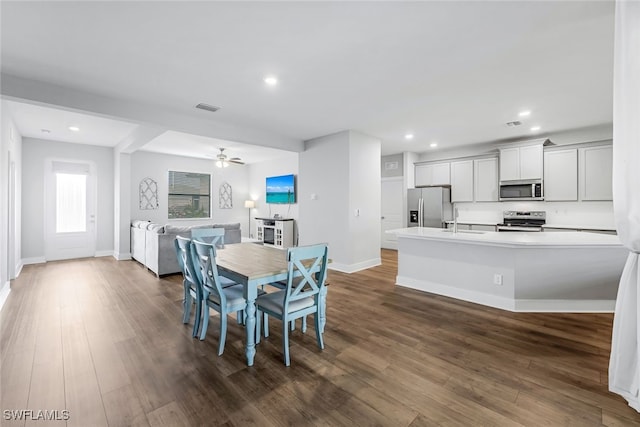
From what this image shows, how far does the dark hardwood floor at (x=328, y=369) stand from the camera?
1.68m

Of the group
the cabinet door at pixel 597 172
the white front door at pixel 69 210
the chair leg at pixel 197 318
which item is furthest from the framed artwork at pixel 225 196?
the cabinet door at pixel 597 172

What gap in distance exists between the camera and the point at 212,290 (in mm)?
2432

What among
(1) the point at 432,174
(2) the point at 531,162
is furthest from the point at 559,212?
(1) the point at 432,174

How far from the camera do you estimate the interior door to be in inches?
288

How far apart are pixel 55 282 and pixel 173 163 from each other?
416 centimetres

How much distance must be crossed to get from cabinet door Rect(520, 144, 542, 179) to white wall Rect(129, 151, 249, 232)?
7647 millimetres

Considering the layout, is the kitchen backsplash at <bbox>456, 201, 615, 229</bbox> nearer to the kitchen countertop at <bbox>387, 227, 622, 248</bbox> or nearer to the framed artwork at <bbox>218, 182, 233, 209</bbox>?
the kitchen countertop at <bbox>387, 227, 622, 248</bbox>

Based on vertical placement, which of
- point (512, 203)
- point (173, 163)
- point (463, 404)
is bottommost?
point (463, 404)

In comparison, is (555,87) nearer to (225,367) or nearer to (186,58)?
(186,58)

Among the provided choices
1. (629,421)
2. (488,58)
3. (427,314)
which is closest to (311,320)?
(427,314)

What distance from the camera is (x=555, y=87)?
10.7 ft

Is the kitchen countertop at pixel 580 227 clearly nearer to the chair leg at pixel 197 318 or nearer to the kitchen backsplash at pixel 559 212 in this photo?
the kitchen backsplash at pixel 559 212

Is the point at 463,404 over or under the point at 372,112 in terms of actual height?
under

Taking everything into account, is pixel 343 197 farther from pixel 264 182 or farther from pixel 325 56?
pixel 264 182
